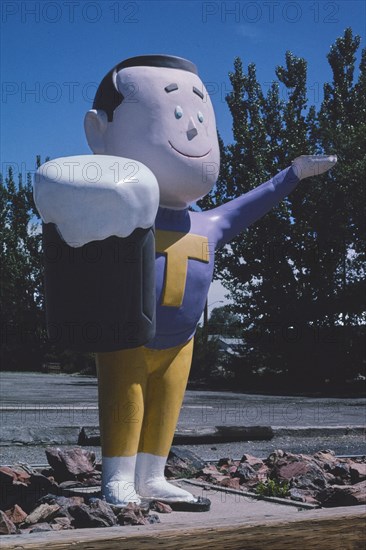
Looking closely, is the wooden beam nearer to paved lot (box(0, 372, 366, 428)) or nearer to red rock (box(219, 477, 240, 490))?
red rock (box(219, 477, 240, 490))

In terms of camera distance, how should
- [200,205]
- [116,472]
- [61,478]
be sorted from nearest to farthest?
1. [116,472]
2. [61,478]
3. [200,205]

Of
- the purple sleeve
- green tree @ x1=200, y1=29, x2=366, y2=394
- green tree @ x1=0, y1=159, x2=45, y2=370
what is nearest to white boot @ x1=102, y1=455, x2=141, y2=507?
the purple sleeve

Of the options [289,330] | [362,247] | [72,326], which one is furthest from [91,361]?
[72,326]

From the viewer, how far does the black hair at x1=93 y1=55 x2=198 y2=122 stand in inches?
173

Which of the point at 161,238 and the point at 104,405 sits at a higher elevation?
the point at 161,238

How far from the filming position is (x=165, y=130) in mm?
4320

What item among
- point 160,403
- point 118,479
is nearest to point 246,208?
point 160,403

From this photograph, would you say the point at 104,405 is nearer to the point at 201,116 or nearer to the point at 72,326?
the point at 72,326

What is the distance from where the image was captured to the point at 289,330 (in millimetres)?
20438

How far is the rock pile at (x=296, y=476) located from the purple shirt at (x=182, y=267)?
3.76 ft

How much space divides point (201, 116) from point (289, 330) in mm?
16323

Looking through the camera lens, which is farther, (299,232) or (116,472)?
(299,232)

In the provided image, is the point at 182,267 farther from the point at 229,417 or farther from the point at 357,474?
the point at 229,417

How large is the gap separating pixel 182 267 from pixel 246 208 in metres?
0.72
